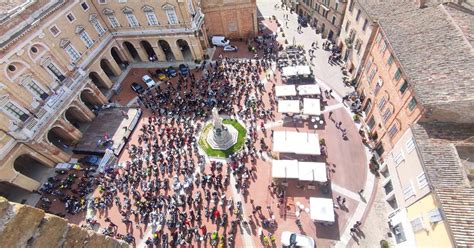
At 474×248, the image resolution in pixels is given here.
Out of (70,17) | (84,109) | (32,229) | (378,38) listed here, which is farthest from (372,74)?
(70,17)

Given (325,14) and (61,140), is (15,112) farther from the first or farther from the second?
(325,14)

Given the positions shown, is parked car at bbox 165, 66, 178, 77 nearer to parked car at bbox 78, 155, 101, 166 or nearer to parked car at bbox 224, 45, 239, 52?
parked car at bbox 224, 45, 239, 52

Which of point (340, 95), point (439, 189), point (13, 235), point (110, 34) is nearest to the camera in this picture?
point (13, 235)

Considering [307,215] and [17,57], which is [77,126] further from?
[307,215]

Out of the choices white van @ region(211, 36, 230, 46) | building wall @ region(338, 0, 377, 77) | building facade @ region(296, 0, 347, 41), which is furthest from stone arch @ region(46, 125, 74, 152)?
building facade @ region(296, 0, 347, 41)

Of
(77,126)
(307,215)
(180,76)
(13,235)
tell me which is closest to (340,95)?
(307,215)

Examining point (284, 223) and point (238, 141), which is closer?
point (284, 223)
